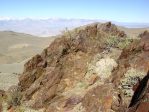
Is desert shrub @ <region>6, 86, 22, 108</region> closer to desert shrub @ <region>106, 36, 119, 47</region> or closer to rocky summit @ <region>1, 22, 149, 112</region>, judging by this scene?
rocky summit @ <region>1, 22, 149, 112</region>

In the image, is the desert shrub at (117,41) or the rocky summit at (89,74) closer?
the rocky summit at (89,74)

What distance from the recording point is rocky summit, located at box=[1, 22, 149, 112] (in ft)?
33.2

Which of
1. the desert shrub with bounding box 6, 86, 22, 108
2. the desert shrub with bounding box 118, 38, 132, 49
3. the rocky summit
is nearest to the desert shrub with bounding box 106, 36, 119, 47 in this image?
the rocky summit

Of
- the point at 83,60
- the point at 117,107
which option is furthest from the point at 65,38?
the point at 117,107

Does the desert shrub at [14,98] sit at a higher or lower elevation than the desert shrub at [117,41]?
lower

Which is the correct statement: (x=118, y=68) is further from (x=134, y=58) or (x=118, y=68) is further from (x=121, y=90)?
(x=121, y=90)

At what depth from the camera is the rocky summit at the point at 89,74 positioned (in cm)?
1013

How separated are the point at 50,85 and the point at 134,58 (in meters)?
3.84

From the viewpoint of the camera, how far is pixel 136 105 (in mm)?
8180

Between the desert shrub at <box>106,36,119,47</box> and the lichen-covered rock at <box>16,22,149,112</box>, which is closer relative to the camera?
the lichen-covered rock at <box>16,22,149,112</box>

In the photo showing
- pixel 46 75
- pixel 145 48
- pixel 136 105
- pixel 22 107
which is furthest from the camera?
pixel 46 75

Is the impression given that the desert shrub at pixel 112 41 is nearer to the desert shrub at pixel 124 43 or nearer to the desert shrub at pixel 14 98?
the desert shrub at pixel 124 43

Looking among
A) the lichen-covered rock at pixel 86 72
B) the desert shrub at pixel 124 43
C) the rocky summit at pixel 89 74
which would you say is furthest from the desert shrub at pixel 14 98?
the desert shrub at pixel 124 43

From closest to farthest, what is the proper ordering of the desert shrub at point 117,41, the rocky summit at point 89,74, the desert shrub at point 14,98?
the rocky summit at point 89,74 → the desert shrub at point 14,98 → the desert shrub at point 117,41
